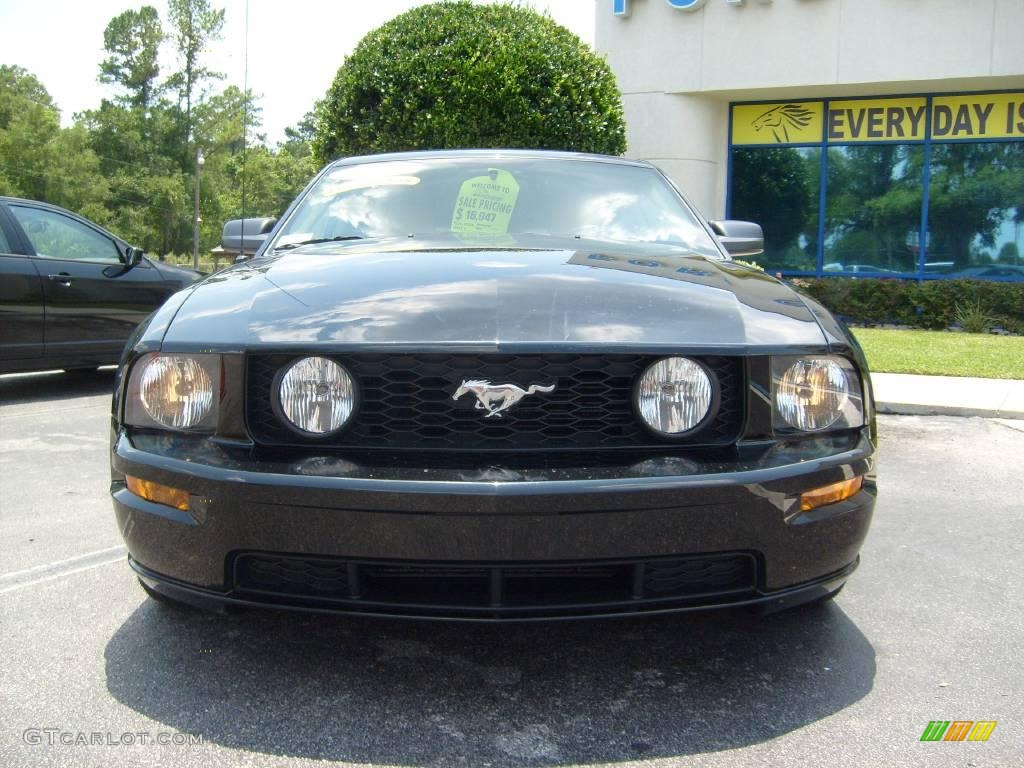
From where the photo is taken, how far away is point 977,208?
14.6 m

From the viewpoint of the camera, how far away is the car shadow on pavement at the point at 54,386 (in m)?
7.42

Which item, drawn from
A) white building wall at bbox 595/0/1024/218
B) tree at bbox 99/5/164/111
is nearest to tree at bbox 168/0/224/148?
tree at bbox 99/5/164/111

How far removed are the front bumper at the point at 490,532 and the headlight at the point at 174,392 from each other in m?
0.06

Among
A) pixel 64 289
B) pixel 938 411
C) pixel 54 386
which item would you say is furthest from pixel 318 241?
pixel 54 386

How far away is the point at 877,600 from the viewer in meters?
3.12

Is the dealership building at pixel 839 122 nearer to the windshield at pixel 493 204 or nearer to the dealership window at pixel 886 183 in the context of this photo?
the dealership window at pixel 886 183

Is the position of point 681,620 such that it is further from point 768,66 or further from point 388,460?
point 768,66

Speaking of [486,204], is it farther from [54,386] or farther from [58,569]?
[54,386]

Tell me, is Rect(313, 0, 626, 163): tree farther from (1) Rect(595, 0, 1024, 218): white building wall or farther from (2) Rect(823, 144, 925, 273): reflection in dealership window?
(2) Rect(823, 144, 925, 273): reflection in dealership window

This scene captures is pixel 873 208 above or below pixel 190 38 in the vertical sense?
below

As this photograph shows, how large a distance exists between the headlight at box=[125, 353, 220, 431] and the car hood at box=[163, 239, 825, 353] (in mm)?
47

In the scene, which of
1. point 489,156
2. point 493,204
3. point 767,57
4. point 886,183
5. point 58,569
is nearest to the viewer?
point 58,569

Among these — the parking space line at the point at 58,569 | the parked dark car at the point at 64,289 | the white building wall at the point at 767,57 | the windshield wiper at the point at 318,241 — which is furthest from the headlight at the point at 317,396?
the white building wall at the point at 767,57

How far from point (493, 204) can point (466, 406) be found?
1.53 meters
